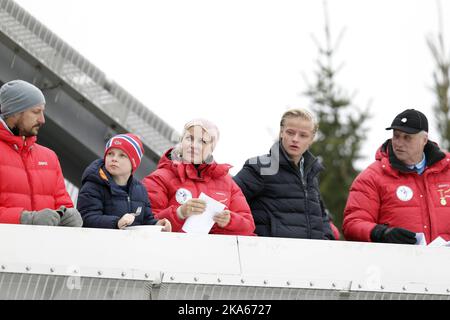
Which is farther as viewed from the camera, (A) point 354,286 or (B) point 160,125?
(B) point 160,125

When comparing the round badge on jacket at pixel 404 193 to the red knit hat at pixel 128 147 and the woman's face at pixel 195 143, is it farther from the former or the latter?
the red knit hat at pixel 128 147

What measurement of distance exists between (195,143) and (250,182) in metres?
0.59

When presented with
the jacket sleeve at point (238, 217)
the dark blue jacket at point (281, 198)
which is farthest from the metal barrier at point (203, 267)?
the dark blue jacket at point (281, 198)

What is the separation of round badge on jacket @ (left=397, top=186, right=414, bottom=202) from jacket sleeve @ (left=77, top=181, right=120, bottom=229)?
2358 millimetres

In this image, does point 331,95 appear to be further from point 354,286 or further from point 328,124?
point 354,286

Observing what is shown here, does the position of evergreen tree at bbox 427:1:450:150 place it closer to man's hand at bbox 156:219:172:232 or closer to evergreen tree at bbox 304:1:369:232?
evergreen tree at bbox 304:1:369:232

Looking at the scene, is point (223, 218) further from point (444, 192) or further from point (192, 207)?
point (444, 192)

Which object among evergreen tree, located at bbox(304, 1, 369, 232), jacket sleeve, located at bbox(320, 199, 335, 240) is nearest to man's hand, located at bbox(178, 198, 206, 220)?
jacket sleeve, located at bbox(320, 199, 335, 240)

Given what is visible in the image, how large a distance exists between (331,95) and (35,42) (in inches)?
400

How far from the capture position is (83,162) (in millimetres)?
11109

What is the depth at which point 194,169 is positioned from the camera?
7.46 metres

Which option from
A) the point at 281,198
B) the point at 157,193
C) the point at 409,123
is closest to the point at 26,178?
the point at 157,193

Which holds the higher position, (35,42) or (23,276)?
(35,42)
